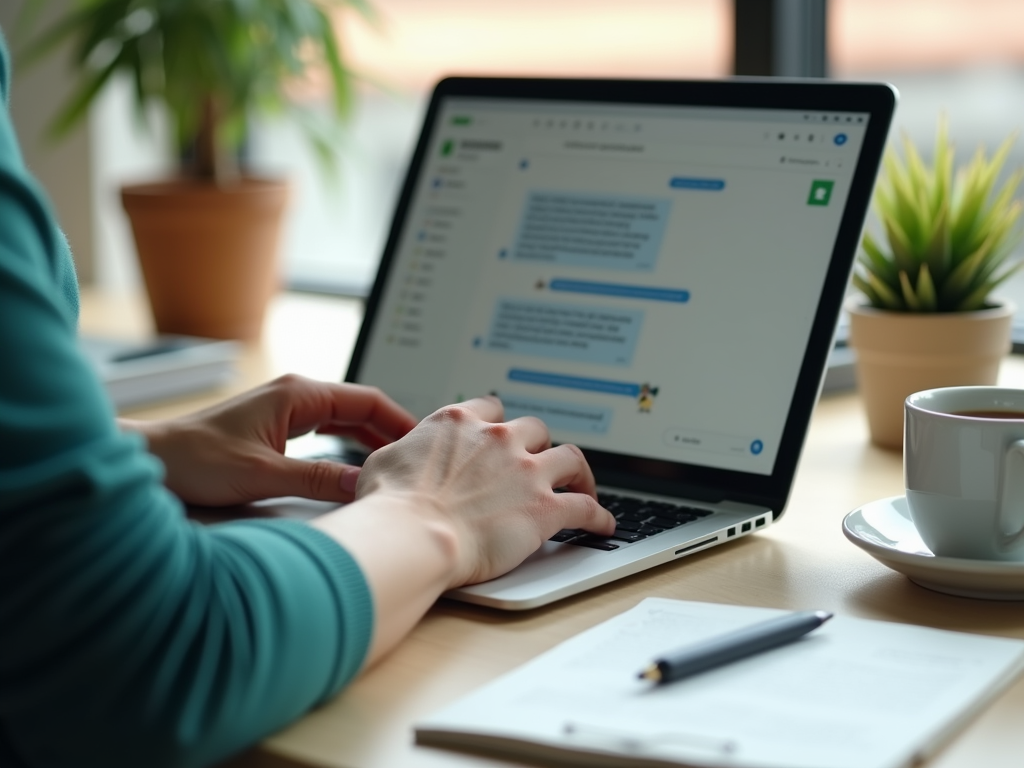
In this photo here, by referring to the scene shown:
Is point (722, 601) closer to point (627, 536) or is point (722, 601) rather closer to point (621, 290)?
point (627, 536)

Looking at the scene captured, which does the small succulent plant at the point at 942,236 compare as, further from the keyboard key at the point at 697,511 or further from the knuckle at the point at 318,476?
the knuckle at the point at 318,476

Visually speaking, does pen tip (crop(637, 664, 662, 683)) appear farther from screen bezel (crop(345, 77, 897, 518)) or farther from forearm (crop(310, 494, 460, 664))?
screen bezel (crop(345, 77, 897, 518))

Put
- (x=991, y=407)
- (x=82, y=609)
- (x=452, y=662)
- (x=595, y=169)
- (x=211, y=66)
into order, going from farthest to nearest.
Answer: (x=211, y=66)
(x=595, y=169)
(x=991, y=407)
(x=452, y=662)
(x=82, y=609)

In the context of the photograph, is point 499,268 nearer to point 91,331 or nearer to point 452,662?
point 452,662

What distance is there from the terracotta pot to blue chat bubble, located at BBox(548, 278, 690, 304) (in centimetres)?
72

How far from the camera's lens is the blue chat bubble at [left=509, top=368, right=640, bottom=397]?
2.96ft

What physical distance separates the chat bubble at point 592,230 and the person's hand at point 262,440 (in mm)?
186

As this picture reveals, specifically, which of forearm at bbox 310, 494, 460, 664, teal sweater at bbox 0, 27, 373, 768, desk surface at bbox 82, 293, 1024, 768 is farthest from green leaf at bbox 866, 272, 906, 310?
teal sweater at bbox 0, 27, 373, 768

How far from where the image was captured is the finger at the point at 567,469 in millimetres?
729

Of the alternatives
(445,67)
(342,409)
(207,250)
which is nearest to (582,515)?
(342,409)

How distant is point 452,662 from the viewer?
1.98ft

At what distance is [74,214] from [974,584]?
1891mm

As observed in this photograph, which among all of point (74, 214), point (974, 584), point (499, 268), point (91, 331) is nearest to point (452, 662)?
point (974, 584)

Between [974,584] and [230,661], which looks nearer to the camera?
[230,661]
